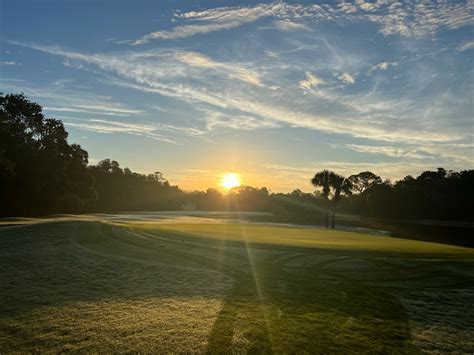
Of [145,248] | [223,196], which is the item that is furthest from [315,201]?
[145,248]

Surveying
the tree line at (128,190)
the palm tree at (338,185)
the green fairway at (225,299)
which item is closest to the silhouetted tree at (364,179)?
the tree line at (128,190)

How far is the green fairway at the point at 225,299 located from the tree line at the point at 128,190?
52.5 metres

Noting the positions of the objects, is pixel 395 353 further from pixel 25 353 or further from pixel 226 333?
pixel 25 353

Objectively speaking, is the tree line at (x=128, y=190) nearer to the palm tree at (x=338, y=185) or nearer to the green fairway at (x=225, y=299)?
the palm tree at (x=338, y=185)

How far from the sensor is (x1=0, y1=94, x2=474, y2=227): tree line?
6994 centimetres

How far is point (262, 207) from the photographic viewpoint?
526ft

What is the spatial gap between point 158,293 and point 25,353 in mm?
4774

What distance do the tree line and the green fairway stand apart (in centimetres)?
5246

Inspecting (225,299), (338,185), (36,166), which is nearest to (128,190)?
(36,166)

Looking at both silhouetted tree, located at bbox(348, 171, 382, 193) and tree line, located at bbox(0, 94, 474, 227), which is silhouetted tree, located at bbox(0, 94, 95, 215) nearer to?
tree line, located at bbox(0, 94, 474, 227)

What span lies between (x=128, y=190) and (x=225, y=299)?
5314 inches

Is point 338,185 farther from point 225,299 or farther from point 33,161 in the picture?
point 225,299

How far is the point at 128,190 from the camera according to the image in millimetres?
Answer: 140750

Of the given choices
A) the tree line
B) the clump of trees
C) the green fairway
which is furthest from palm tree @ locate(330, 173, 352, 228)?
the green fairway
